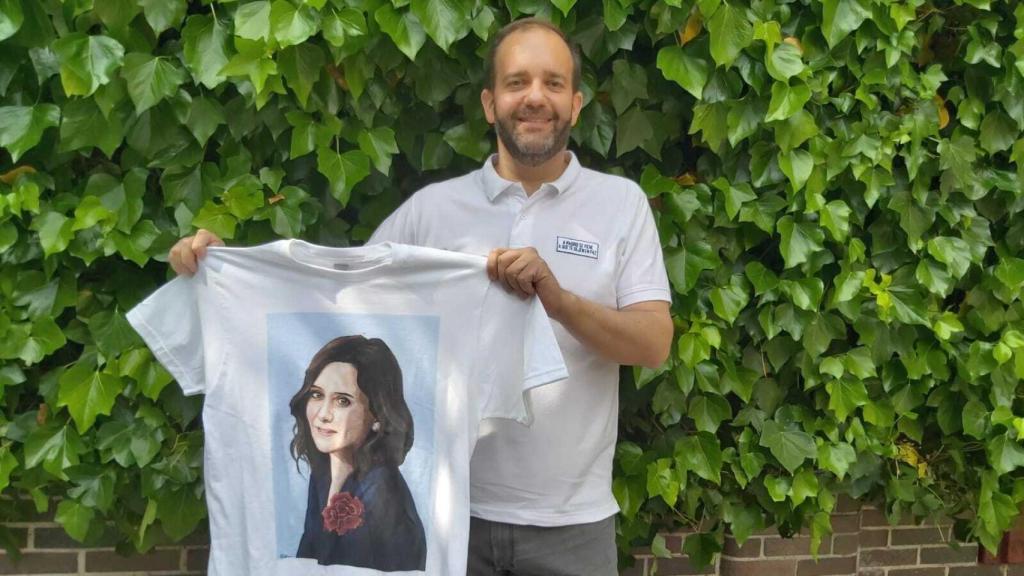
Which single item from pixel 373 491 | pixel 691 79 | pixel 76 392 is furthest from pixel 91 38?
pixel 691 79

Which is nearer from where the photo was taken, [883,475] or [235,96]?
[235,96]

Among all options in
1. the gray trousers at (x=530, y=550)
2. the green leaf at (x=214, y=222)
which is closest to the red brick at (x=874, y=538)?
the gray trousers at (x=530, y=550)

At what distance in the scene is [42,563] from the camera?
3.06 meters

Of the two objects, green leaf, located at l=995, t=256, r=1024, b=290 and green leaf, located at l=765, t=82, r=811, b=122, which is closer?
green leaf, located at l=765, t=82, r=811, b=122

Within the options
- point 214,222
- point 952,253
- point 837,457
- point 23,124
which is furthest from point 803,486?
point 23,124

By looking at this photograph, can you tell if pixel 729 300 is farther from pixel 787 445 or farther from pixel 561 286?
pixel 561 286

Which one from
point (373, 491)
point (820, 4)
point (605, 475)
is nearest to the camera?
point (373, 491)

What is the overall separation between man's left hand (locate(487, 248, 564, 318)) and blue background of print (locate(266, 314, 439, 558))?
0.63 feet

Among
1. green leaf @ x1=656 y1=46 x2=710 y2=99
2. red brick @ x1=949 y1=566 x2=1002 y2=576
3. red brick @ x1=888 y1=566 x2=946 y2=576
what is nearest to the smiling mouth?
green leaf @ x1=656 y1=46 x2=710 y2=99

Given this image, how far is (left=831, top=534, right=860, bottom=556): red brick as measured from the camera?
3574mm

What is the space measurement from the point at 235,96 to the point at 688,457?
1.52 m

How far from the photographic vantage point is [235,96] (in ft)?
9.13

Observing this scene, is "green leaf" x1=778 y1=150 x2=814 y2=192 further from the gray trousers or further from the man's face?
the gray trousers

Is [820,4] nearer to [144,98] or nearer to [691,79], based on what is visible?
[691,79]
